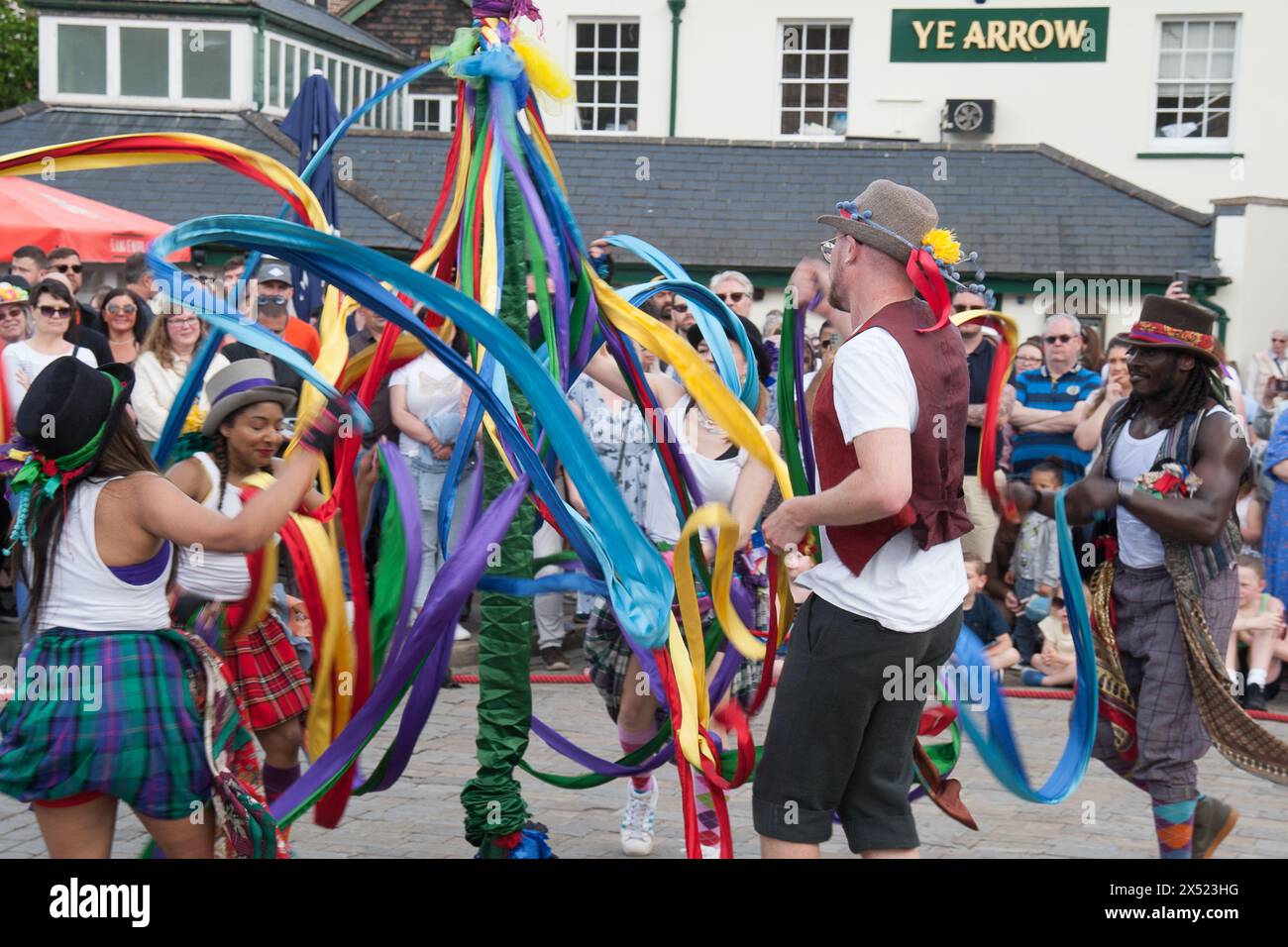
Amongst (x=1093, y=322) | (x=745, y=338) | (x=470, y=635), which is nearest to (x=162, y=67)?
(x=1093, y=322)

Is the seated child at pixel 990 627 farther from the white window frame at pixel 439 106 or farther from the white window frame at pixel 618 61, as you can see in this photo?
the white window frame at pixel 439 106

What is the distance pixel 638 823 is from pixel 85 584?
2108 mm

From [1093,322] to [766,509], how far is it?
9.87m

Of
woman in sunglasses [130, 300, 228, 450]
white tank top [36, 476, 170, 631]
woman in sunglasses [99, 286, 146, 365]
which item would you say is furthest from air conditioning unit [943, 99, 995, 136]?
white tank top [36, 476, 170, 631]

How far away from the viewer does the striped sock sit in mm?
4562

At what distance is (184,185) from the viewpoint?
57.3 ft

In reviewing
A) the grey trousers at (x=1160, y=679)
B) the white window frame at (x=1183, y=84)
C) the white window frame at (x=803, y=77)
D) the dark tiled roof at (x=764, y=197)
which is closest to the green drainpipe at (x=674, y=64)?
the white window frame at (x=803, y=77)

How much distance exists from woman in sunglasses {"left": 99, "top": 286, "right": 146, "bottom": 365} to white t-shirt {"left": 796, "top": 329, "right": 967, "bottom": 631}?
5.72 metres

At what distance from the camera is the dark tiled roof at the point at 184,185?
16656 mm

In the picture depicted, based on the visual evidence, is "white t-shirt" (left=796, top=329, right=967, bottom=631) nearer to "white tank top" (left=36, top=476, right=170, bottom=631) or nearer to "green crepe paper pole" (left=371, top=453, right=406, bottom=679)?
"green crepe paper pole" (left=371, top=453, right=406, bottom=679)

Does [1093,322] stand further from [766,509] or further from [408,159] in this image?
[766,509]

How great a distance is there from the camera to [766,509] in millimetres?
7730

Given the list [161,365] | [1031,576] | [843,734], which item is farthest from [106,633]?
[1031,576]

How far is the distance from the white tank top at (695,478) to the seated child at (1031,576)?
338 centimetres
